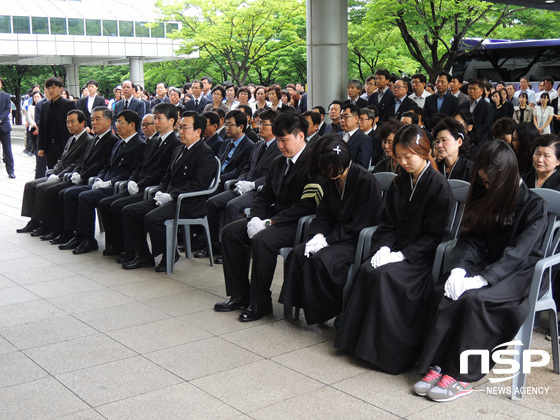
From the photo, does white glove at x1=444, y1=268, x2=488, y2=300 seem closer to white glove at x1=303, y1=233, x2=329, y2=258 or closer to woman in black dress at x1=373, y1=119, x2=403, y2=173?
white glove at x1=303, y1=233, x2=329, y2=258

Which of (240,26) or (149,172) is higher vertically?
(240,26)

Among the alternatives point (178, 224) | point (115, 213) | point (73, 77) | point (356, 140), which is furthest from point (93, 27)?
point (178, 224)

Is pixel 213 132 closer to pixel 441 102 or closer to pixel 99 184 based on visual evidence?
pixel 99 184

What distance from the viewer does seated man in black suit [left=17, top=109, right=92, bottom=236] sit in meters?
8.73

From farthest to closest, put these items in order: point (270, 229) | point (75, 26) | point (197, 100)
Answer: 1. point (75, 26)
2. point (197, 100)
3. point (270, 229)

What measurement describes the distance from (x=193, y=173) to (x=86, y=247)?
5.85ft

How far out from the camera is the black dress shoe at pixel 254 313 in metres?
5.26

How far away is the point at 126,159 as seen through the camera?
8109 millimetres

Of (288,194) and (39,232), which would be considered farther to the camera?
(39,232)

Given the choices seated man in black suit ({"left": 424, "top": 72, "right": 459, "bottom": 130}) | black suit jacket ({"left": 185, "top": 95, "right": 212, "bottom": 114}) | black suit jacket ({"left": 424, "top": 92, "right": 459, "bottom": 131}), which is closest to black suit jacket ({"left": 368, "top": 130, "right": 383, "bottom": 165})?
seated man in black suit ({"left": 424, "top": 72, "right": 459, "bottom": 130})

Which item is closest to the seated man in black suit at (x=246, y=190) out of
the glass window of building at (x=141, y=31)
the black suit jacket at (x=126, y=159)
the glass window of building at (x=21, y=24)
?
the black suit jacket at (x=126, y=159)

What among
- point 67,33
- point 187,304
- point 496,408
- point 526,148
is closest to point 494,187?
point 496,408

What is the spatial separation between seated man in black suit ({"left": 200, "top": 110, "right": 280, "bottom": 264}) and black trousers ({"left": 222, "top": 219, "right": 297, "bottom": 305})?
1442 mm

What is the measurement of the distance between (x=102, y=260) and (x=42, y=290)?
1230 millimetres
